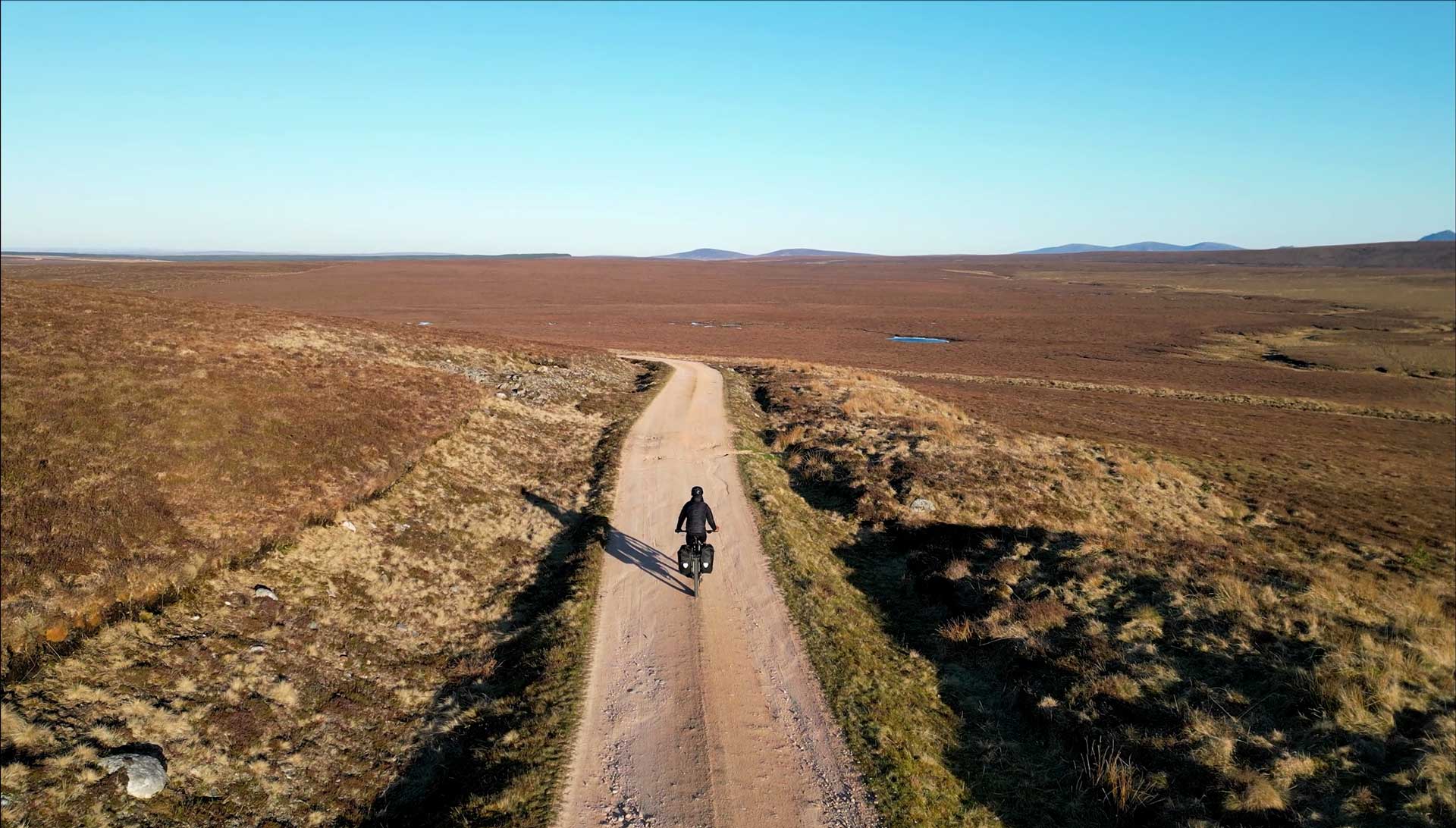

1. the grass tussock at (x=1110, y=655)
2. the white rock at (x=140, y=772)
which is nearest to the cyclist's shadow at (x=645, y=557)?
the grass tussock at (x=1110, y=655)

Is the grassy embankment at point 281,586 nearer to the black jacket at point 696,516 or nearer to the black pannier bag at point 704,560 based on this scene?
the black pannier bag at point 704,560

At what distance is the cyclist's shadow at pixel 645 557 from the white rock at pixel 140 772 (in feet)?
24.7

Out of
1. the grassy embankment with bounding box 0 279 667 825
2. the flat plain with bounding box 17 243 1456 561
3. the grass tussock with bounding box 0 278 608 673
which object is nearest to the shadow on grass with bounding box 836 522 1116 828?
the grassy embankment with bounding box 0 279 667 825

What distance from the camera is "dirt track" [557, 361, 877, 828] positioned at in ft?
25.2

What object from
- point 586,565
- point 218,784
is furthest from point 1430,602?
point 218,784

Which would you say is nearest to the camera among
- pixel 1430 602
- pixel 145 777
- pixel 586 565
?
pixel 145 777

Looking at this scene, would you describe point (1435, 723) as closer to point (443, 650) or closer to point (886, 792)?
point (886, 792)

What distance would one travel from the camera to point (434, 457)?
17.9 meters

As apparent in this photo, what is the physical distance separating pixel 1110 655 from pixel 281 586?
13.4m

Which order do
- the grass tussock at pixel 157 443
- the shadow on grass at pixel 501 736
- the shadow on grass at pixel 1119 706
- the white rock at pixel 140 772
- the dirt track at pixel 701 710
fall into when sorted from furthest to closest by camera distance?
1. the grass tussock at pixel 157 443
2. the shadow on grass at pixel 1119 706
3. the dirt track at pixel 701 710
4. the shadow on grass at pixel 501 736
5. the white rock at pixel 140 772

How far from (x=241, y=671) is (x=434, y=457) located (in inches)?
362

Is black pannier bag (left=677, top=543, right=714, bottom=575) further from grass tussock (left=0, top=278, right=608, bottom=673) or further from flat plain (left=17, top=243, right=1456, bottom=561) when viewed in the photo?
flat plain (left=17, top=243, right=1456, bottom=561)

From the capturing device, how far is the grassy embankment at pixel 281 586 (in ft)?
25.0

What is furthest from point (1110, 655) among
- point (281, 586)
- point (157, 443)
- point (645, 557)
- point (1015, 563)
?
point (157, 443)
